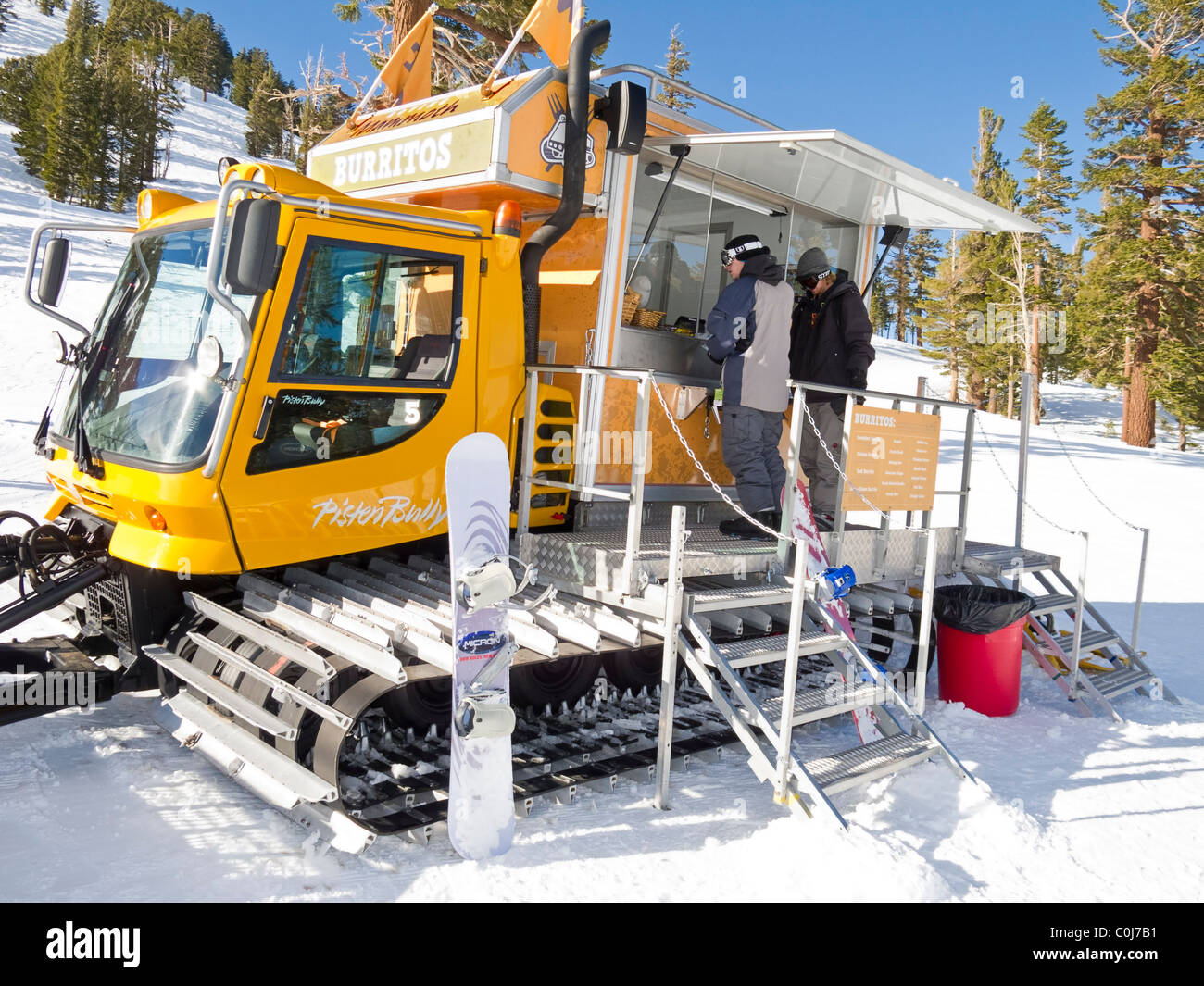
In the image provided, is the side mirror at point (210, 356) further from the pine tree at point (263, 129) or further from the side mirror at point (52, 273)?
the pine tree at point (263, 129)

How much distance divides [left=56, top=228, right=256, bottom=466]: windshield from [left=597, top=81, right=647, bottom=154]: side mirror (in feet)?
7.36

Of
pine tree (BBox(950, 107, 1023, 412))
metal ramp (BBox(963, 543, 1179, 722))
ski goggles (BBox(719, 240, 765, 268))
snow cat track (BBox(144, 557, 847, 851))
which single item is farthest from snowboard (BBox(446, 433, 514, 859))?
pine tree (BBox(950, 107, 1023, 412))

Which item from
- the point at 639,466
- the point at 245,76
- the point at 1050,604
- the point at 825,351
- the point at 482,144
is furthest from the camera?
the point at 245,76

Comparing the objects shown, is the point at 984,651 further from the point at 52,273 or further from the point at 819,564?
the point at 52,273

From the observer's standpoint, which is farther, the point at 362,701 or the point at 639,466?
the point at 639,466

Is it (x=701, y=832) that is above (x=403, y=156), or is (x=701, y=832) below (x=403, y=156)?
below

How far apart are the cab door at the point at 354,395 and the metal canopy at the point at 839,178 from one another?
1.75m

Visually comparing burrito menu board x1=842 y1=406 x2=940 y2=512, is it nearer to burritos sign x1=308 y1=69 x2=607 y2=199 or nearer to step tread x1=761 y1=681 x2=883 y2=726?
step tread x1=761 y1=681 x2=883 y2=726

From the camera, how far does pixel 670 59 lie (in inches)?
2076

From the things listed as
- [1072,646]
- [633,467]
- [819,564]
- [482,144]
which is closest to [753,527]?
[819,564]

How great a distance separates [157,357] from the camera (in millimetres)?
4336

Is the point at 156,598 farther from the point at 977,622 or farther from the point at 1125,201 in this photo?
the point at 1125,201

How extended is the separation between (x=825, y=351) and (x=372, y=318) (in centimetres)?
351

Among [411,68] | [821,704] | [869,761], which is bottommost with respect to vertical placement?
[869,761]
